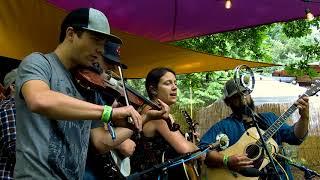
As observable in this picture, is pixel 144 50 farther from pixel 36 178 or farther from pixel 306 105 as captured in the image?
pixel 36 178

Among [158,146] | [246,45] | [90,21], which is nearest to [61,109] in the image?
[90,21]

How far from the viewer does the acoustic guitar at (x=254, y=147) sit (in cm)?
382

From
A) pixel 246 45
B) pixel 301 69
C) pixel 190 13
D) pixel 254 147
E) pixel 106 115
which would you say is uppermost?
pixel 246 45

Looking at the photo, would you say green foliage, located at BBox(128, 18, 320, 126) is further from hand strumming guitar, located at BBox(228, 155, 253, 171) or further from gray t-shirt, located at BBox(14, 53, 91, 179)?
gray t-shirt, located at BBox(14, 53, 91, 179)

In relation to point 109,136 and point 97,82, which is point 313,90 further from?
point 97,82

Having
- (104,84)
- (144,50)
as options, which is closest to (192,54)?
(144,50)

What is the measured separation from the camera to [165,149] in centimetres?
319

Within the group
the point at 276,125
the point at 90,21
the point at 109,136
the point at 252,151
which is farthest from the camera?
the point at 252,151

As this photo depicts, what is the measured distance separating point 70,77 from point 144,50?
4.34 meters

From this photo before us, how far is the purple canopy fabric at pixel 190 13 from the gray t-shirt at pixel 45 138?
401 cm

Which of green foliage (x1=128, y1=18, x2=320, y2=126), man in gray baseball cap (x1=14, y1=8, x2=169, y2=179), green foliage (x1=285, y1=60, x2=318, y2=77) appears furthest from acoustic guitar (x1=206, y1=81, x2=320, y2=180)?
green foliage (x1=285, y1=60, x2=318, y2=77)

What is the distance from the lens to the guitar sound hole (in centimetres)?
397

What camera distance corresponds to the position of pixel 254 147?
4.00m

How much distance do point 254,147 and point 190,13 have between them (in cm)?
316
